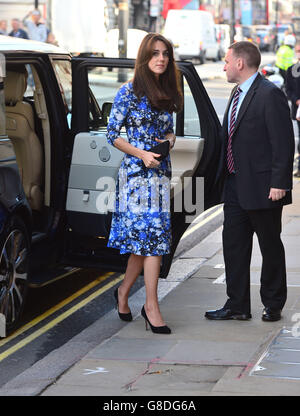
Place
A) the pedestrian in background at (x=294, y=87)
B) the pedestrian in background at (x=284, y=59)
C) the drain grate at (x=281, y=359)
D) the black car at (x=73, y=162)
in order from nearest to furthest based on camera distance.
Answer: the drain grate at (x=281, y=359) → the black car at (x=73, y=162) → the pedestrian in background at (x=294, y=87) → the pedestrian in background at (x=284, y=59)

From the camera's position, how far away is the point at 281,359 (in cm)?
558

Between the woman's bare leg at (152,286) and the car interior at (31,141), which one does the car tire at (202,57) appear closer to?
the car interior at (31,141)

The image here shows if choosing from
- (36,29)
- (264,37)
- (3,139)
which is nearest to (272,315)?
(3,139)

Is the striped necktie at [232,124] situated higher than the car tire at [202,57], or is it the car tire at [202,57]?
the striped necktie at [232,124]

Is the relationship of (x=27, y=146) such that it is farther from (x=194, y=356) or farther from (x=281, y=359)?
(x=281, y=359)

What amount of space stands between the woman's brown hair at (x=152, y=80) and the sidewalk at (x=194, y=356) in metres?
1.38

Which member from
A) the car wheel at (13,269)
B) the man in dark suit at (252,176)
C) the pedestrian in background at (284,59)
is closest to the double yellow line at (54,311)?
the car wheel at (13,269)

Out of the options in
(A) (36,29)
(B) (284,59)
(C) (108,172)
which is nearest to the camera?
(C) (108,172)

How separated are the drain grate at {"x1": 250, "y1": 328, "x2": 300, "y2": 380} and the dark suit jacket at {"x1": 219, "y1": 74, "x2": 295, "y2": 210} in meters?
0.84

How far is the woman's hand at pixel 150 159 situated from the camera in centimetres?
608

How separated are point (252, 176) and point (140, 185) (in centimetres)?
68

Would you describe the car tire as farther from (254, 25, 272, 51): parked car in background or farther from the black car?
the black car

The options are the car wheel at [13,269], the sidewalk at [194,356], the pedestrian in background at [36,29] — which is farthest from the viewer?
the pedestrian in background at [36,29]
